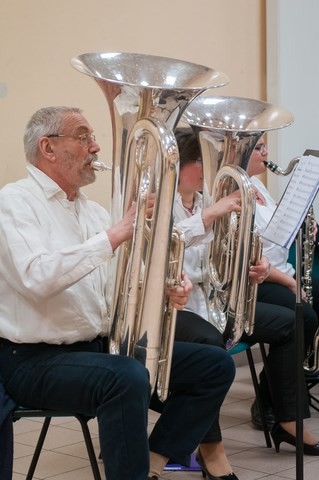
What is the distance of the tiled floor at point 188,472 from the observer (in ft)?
9.95

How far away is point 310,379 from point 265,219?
697 millimetres

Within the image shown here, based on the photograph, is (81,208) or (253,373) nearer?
(81,208)

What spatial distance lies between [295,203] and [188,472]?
1082mm

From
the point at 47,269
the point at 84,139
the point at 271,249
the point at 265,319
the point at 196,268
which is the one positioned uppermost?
the point at 84,139

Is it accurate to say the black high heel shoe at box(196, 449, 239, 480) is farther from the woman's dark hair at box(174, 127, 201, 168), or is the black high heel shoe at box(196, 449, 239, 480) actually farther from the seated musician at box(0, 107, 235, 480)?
the woman's dark hair at box(174, 127, 201, 168)

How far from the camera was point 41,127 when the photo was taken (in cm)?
265

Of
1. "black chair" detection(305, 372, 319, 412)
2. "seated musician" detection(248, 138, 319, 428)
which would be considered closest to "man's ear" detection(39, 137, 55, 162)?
"seated musician" detection(248, 138, 319, 428)

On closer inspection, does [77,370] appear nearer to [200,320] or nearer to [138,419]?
[138,419]

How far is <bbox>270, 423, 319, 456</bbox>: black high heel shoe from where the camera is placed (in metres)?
3.24

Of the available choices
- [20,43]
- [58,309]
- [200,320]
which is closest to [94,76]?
[58,309]

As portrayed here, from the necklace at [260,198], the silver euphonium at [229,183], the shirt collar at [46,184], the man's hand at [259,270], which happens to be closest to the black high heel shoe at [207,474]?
the silver euphonium at [229,183]

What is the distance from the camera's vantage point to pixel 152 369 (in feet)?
7.81

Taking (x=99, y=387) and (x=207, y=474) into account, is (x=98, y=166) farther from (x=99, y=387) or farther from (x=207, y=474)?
(x=207, y=474)

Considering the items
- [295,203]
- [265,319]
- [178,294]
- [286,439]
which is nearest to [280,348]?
[265,319]
